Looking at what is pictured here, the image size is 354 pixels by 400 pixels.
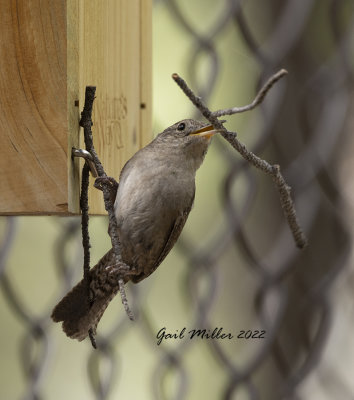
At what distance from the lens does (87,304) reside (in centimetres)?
94

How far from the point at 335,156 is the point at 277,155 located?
12 cm

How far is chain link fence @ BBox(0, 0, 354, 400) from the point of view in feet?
5.76

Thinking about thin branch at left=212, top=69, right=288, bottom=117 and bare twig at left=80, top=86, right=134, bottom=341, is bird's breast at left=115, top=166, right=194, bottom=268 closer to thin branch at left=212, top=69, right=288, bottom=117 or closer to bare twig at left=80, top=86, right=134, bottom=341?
bare twig at left=80, top=86, right=134, bottom=341

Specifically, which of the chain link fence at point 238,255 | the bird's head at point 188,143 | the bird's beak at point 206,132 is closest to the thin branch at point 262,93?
the bird's beak at point 206,132

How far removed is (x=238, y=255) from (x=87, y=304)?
1.23 meters

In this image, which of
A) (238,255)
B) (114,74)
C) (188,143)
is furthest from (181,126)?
(238,255)

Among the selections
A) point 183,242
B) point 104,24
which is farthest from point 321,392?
point 104,24

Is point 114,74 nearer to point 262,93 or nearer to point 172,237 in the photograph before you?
point 172,237

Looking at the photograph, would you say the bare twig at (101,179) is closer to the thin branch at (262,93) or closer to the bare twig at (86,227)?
the bare twig at (86,227)

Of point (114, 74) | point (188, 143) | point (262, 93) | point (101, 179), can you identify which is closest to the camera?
point (262, 93)

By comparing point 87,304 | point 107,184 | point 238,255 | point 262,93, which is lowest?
point 238,255

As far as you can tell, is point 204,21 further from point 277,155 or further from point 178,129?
point 178,129

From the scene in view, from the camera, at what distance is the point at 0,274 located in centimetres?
208

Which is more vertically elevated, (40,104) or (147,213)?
(40,104)
